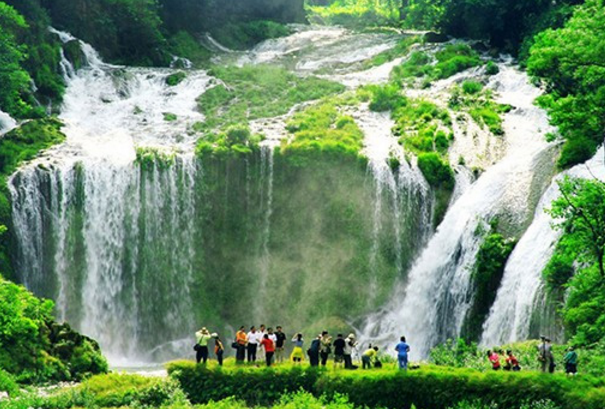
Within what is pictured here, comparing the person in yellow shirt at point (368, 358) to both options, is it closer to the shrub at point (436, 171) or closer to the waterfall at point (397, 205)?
the waterfall at point (397, 205)

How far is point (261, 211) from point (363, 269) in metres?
6.43

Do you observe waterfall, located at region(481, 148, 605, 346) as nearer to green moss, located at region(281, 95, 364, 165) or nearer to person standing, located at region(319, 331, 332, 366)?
person standing, located at region(319, 331, 332, 366)

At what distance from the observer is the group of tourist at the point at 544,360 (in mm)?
26844

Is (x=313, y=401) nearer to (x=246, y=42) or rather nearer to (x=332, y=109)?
(x=332, y=109)

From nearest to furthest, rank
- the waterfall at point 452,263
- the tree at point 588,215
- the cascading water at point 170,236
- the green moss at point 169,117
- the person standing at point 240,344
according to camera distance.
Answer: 1. the tree at point 588,215
2. the person standing at point 240,344
3. the waterfall at point 452,263
4. the cascading water at point 170,236
5. the green moss at point 169,117

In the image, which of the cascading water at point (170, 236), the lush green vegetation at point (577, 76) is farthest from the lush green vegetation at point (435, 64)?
the lush green vegetation at point (577, 76)

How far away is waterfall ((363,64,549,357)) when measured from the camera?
39.7m

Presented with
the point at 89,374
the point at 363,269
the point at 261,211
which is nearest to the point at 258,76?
the point at 261,211

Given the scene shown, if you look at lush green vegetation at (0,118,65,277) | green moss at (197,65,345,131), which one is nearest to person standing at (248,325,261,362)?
lush green vegetation at (0,118,65,277)

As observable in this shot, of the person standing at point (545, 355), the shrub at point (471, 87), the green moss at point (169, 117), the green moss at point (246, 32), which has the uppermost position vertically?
the green moss at point (246, 32)

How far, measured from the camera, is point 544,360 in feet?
90.5

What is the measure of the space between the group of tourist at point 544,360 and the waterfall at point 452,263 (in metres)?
9.49

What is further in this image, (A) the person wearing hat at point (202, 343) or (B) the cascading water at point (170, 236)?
(B) the cascading water at point (170, 236)

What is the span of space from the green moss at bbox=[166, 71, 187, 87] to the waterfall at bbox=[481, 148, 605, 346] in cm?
3191
